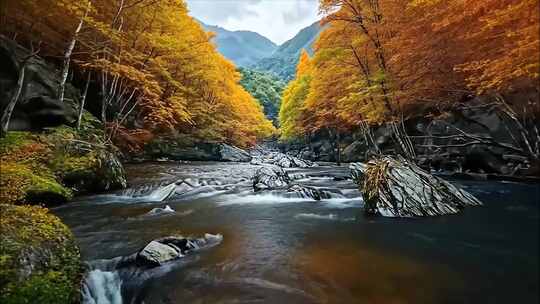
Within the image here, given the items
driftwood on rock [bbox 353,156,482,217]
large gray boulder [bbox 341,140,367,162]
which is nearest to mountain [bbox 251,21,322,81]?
large gray boulder [bbox 341,140,367,162]

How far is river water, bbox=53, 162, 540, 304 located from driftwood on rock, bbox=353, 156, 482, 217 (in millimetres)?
364

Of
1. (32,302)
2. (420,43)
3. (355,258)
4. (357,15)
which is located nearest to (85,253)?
(32,302)

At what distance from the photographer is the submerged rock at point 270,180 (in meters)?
11.8

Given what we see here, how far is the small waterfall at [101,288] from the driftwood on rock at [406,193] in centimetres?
579

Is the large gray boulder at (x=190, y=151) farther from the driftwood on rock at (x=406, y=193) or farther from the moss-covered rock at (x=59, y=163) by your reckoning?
the driftwood on rock at (x=406, y=193)

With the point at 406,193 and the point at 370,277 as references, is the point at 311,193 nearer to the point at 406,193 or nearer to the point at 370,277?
the point at 406,193

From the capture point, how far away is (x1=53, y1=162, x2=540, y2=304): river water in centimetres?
395

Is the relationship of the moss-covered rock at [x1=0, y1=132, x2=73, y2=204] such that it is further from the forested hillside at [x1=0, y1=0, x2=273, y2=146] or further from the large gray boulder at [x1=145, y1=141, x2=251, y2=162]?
the large gray boulder at [x1=145, y1=141, x2=251, y2=162]

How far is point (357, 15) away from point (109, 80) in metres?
14.7

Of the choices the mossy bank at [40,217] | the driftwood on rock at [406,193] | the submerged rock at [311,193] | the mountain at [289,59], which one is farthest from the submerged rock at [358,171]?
the mountain at [289,59]

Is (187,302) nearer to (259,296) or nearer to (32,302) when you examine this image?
(259,296)

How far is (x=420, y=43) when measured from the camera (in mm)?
9789

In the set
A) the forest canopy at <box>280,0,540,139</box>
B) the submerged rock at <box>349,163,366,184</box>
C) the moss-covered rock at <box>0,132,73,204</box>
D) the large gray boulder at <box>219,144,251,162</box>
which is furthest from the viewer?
the large gray boulder at <box>219,144,251,162</box>

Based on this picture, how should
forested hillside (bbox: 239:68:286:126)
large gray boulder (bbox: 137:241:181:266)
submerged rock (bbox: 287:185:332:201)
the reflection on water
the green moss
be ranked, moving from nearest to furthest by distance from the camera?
the reflection on water
large gray boulder (bbox: 137:241:181:266)
the green moss
submerged rock (bbox: 287:185:332:201)
forested hillside (bbox: 239:68:286:126)
